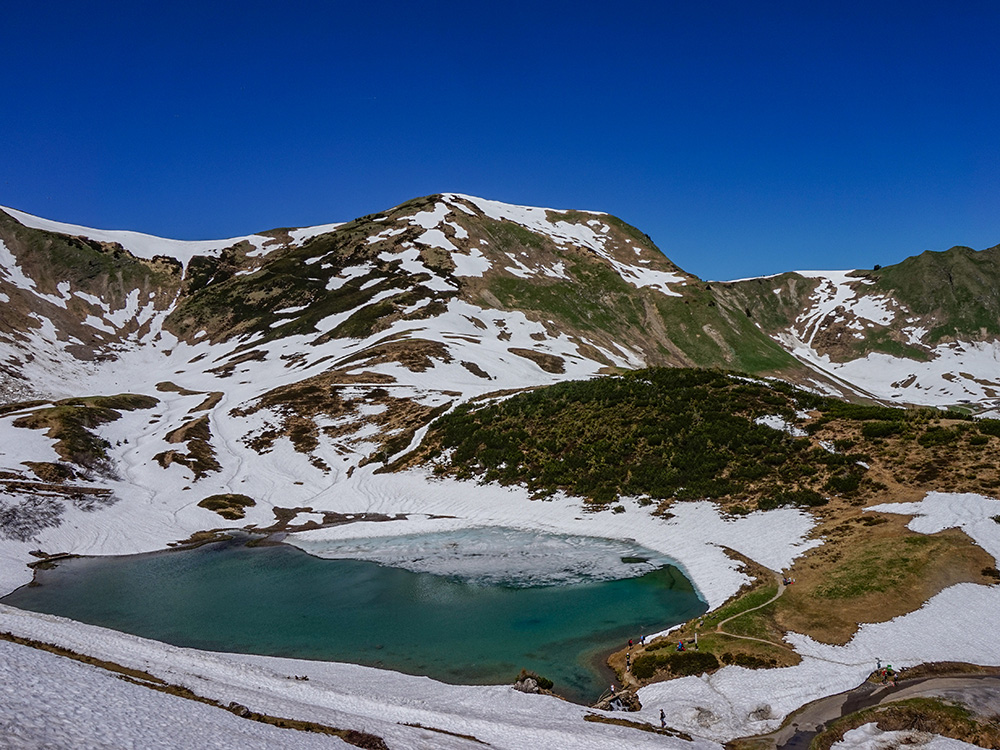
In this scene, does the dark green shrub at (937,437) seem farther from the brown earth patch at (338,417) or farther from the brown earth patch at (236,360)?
the brown earth patch at (236,360)

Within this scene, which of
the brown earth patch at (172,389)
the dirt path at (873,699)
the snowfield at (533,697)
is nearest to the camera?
the snowfield at (533,697)

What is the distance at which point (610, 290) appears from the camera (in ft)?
575

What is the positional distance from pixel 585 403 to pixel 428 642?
43107 millimetres

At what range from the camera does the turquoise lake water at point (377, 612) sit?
3078 centimetres

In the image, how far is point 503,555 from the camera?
1877 inches

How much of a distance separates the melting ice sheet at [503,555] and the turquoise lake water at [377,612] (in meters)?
1.26

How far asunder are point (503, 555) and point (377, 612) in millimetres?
12799

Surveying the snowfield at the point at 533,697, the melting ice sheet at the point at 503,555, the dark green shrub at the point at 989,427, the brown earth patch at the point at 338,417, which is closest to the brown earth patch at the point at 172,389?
the brown earth patch at the point at 338,417

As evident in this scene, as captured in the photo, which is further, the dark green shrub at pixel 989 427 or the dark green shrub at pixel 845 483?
the dark green shrub at pixel 989 427

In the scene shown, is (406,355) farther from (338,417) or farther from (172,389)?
(172,389)

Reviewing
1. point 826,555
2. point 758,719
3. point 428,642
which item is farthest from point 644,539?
point 758,719

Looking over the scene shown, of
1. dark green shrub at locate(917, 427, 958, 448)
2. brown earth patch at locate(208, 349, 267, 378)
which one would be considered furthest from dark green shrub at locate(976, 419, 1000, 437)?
brown earth patch at locate(208, 349, 267, 378)

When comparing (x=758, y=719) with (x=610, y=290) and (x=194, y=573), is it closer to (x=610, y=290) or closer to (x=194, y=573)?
(x=194, y=573)

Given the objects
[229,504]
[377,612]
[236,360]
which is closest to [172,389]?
[236,360]
